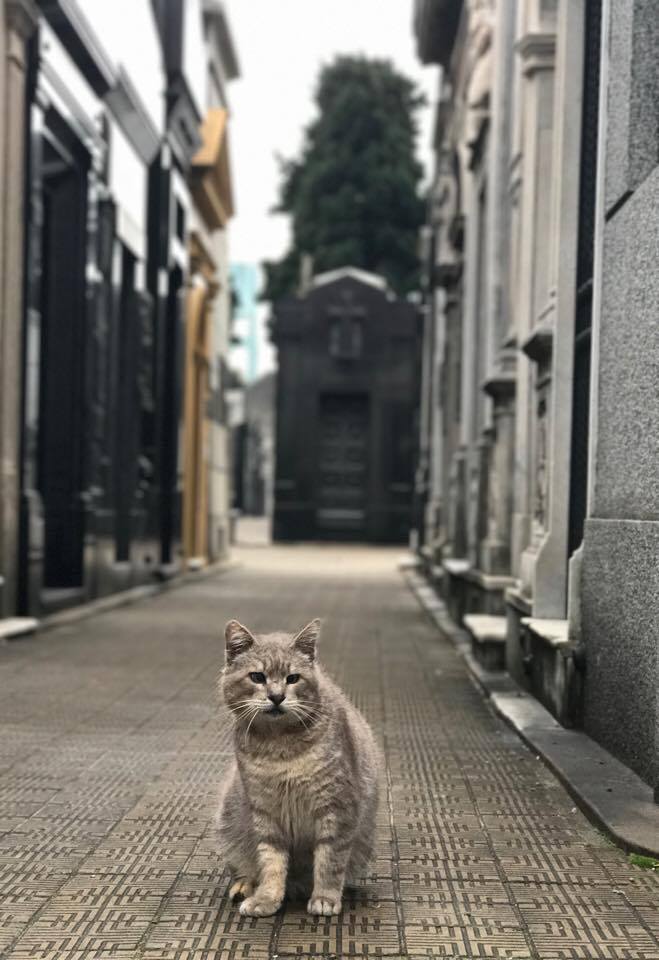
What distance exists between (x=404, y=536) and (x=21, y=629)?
28.1 m

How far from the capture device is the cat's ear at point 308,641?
421cm

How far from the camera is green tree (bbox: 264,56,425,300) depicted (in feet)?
→ 170

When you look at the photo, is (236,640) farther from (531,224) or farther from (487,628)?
(531,224)

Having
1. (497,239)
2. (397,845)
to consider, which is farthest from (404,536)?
(397,845)

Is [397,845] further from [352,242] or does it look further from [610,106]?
[352,242]

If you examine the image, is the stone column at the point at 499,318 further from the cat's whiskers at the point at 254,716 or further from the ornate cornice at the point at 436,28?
the cat's whiskers at the point at 254,716

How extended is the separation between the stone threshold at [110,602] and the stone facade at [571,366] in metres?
4.09

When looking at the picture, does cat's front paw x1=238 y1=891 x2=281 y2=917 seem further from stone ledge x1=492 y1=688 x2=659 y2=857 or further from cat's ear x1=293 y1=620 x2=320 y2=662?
stone ledge x1=492 y1=688 x2=659 y2=857

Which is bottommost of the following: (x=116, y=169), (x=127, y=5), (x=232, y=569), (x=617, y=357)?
(x=232, y=569)

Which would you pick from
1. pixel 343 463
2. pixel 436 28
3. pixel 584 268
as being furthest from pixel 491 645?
pixel 343 463

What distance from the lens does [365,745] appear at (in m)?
4.46

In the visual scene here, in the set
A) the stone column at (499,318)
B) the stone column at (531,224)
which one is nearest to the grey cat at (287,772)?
the stone column at (531,224)

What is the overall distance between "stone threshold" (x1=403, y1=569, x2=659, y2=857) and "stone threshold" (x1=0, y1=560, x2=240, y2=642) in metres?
5.08

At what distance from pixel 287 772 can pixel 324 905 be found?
0.43 m
